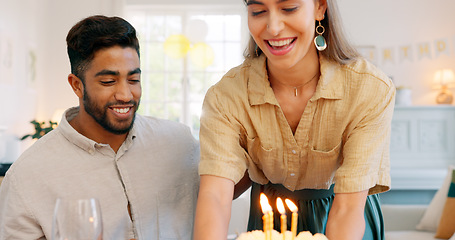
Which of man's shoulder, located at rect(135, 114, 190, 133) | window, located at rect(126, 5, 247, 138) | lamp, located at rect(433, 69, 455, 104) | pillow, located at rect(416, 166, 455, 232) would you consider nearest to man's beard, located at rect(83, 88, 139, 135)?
man's shoulder, located at rect(135, 114, 190, 133)

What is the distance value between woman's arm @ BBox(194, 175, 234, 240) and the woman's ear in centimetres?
51

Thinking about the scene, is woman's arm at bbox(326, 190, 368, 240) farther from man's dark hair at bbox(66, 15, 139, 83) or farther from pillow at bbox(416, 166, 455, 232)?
pillow at bbox(416, 166, 455, 232)

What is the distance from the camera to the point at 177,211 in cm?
177

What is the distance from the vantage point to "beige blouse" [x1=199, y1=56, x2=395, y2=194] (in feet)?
4.35

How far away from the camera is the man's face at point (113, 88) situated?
1571 mm

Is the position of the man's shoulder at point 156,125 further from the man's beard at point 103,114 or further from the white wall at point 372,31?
the white wall at point 372,31

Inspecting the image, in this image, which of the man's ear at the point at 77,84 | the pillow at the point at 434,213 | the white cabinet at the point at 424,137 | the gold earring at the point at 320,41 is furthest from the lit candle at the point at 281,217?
the white cabinet at the point at 424,137

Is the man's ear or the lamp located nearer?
Result: the man's ear

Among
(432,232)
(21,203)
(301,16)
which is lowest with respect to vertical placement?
(432,232)

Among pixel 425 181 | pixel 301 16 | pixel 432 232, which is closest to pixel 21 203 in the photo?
pixel 301 16

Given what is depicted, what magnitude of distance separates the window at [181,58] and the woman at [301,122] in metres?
5.17

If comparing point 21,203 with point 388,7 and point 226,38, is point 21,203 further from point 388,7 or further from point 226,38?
point 388,7

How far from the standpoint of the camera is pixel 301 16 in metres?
1.32

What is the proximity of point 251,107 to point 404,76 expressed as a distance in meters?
5.49
